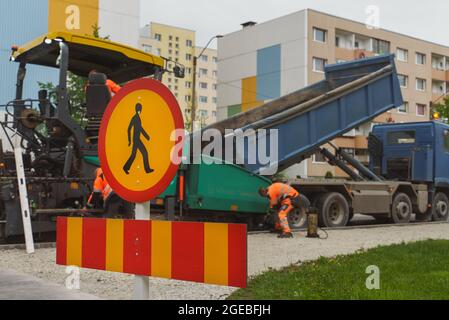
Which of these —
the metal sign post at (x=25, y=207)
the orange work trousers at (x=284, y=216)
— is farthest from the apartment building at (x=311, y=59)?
the metal sign post at (x=25, y=207)

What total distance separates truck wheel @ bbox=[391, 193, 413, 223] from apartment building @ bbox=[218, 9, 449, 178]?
30398 millimetres

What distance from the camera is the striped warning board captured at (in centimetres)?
272

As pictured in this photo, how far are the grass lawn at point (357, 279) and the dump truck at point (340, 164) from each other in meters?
3.40

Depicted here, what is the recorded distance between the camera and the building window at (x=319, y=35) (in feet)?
168

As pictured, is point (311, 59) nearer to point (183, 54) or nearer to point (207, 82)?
point (183, 54)

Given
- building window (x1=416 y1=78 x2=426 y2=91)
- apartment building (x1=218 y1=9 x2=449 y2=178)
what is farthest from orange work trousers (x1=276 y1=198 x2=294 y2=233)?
building window (x1=416 y1=78 x2=426 y2=91)

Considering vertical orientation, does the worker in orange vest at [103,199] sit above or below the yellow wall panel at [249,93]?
below

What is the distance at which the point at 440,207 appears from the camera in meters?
16.5

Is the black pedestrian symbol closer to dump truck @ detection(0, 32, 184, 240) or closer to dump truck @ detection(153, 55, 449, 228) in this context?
dump truck @ detection(0, 32, 184, 240)

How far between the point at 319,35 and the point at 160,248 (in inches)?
1996

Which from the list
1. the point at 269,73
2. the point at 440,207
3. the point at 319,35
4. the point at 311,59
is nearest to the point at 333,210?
the point at 440,207

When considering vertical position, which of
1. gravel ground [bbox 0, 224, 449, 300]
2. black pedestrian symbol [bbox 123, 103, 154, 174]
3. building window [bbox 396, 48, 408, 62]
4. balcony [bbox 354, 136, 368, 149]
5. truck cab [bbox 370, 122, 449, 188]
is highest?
building window [bbox 396, 48, 408, 62]

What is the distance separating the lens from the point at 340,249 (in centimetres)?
943

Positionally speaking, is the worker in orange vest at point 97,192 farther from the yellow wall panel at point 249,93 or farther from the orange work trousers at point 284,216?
the yellow wall panel at point 249,93
